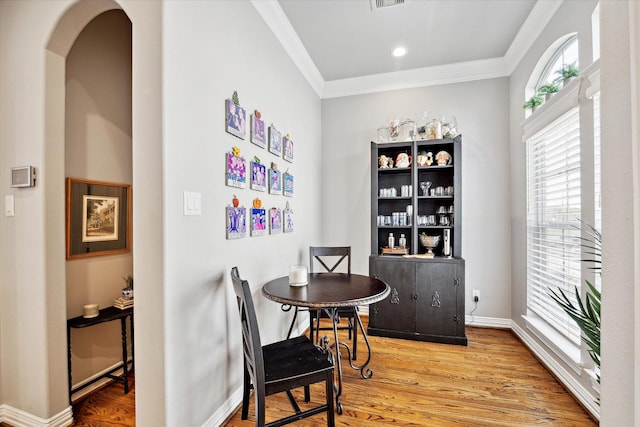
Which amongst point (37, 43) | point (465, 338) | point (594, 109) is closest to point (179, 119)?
point (37, 43)

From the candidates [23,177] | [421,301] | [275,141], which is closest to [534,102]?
[421,301]

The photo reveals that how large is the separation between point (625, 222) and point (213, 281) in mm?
1743

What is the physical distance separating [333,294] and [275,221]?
0.92m

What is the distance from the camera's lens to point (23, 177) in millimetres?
1696

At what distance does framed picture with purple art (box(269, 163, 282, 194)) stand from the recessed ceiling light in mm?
1869

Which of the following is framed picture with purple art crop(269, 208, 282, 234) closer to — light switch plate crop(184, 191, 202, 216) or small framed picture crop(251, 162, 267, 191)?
small framed picture crop(251, 162, 267, 191)

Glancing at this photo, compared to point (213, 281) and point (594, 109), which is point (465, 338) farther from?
point (213, 281)

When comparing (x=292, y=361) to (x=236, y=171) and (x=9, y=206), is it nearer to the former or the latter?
(x=236, y=171)

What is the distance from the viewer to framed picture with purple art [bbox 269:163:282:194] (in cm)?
245

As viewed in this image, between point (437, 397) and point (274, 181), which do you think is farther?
point (274, 181)

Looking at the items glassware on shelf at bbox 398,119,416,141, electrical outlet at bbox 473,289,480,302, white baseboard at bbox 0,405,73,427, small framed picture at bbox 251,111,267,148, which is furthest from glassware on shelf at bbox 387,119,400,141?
white baseboard at bbox 0,405,73,427

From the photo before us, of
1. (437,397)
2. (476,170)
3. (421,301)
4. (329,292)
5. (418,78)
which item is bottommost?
(437,397)

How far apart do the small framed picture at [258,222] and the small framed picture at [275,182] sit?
0.24 meters

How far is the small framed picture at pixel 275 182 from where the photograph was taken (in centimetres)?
245
